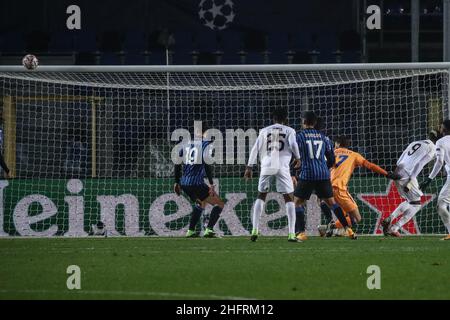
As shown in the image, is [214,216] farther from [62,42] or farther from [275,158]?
[62,42]

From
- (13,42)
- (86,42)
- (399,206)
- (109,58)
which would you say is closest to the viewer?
(399,206)

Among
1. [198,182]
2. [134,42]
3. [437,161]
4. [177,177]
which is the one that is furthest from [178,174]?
[134,42]

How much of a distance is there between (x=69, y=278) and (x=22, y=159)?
10373 millimetres

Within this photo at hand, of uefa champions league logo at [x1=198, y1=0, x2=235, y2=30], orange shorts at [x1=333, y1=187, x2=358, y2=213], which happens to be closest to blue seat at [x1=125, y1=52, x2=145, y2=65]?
uefa champions league logo at [x1=198, y1=0, x2=235, y2=30]

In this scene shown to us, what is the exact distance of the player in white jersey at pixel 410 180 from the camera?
59.7 feet

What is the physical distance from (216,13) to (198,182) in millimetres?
12164

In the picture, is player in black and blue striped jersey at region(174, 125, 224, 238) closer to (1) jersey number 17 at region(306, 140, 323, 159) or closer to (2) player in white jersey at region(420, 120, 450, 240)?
(1) jersey number 17 at region(306, 140, 323, 159)

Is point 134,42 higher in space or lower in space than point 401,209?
higher

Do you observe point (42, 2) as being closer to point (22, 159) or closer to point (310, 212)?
point (22, 159)

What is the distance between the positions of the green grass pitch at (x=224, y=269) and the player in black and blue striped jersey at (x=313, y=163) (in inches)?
30.3

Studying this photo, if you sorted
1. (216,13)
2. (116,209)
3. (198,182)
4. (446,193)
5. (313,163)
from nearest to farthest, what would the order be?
(313,163) < (446,193) < (198,182) < (116,209) < (216,13)

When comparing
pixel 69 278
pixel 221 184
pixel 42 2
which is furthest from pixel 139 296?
pixel 42 2

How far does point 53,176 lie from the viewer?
20016mm

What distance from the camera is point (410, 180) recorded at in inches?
722
